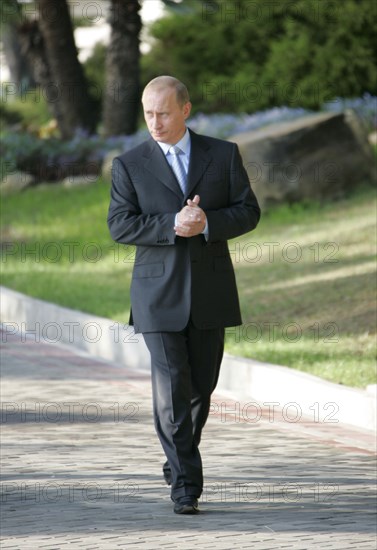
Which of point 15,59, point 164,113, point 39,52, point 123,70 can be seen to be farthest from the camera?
point 15,59

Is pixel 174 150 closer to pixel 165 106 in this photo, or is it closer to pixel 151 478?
pixel 165 106

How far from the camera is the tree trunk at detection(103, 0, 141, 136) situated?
26.5 meters

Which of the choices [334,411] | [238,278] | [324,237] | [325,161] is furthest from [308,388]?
[325,161]

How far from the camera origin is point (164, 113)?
6453 millimetres

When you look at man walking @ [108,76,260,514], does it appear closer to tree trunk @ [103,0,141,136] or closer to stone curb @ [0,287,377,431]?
stone curb @ [0,287,377,431]

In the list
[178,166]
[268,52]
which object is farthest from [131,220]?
[268,52]

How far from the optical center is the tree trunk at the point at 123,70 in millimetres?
26484

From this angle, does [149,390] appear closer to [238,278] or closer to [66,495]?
[66,495]

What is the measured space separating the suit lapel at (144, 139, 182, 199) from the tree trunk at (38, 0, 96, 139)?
20653 mm

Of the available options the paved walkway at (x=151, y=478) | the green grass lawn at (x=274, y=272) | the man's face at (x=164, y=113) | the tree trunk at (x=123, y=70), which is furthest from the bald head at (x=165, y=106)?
the tree trunk at (x=123, y=70)

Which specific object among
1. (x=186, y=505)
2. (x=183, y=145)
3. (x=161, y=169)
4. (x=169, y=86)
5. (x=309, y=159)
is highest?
(x=309, y=159)

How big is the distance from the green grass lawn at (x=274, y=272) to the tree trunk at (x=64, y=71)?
4262 millimetres

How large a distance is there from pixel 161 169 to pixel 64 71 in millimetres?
21279

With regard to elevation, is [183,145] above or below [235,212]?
above
